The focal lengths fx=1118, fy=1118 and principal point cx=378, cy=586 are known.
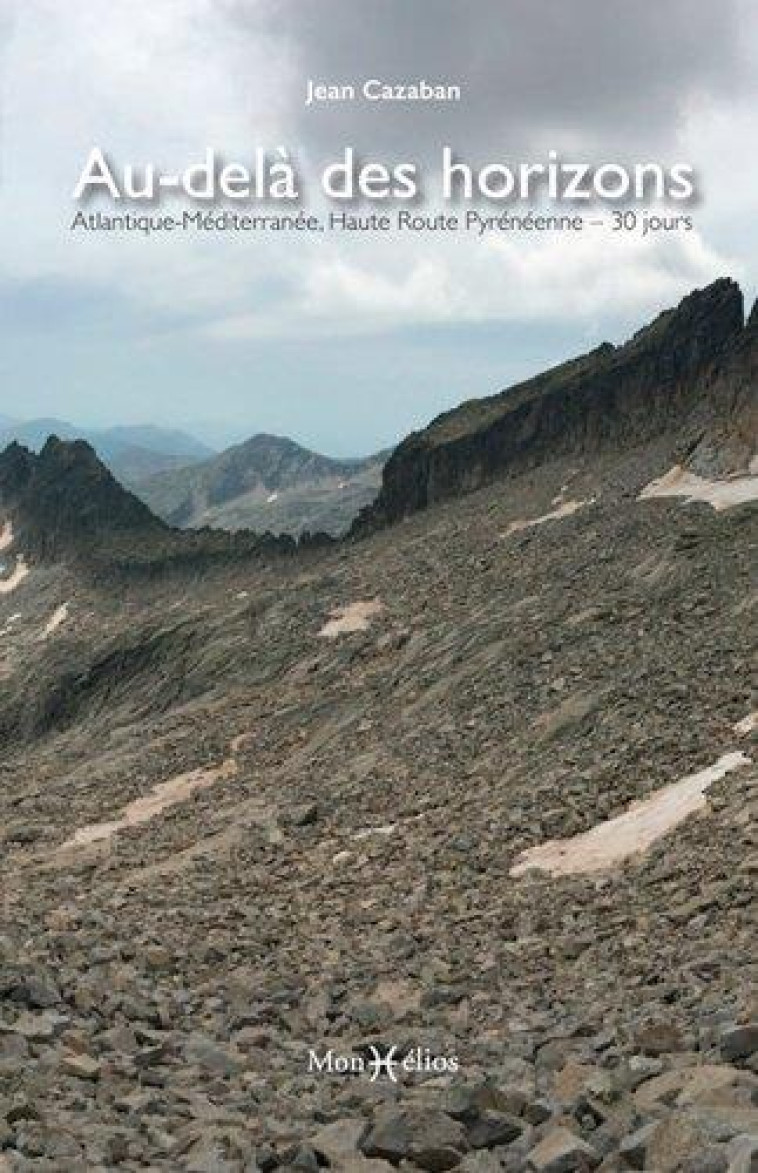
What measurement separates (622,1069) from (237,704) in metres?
42.0

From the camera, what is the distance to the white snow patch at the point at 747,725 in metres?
26.7

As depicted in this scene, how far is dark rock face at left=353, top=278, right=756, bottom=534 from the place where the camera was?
2840 inches

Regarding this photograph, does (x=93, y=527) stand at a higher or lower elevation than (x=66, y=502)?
lower

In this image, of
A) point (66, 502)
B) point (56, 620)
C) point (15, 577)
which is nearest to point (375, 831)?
point (56, 620)

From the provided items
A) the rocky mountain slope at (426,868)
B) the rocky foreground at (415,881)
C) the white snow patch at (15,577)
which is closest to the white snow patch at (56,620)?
the white snow patch at (15,577)

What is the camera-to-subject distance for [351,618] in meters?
56.7

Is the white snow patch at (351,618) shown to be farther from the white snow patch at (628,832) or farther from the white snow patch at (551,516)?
the white snow patch at (628,832)

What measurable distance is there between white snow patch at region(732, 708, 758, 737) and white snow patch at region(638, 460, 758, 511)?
21.9 metres

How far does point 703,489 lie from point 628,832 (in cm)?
3306

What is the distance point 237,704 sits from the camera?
174 ft

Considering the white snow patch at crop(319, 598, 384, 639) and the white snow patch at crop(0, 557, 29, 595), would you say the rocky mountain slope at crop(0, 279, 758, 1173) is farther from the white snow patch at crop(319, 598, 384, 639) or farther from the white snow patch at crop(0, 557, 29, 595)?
the white snow patch at crop(0, 557, 29, 595)

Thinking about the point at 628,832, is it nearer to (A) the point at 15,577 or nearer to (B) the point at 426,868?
(B) the point at 426,868

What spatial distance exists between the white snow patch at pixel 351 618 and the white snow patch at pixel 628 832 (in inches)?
1160

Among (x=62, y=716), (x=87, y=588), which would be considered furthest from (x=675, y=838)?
(x=87, y=588)
